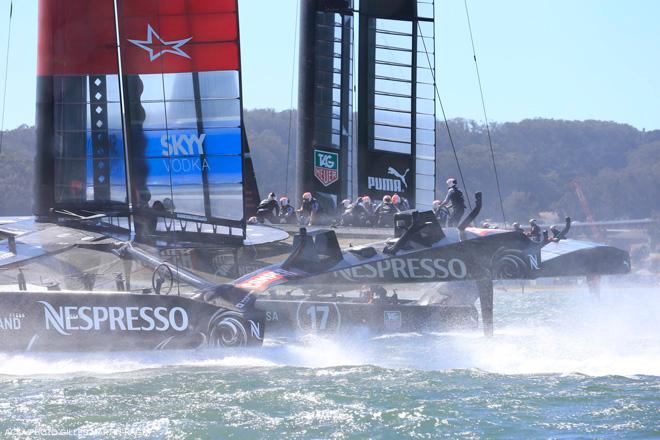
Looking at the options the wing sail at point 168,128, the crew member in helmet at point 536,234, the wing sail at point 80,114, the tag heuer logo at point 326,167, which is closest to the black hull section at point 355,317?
the wing sail at point 168,128

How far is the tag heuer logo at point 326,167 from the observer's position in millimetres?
14961

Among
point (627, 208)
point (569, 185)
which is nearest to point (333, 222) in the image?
point (627, 208)

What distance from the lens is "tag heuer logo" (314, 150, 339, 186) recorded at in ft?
49.1

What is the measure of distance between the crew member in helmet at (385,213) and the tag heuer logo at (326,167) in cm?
108

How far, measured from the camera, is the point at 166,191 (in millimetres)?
10648

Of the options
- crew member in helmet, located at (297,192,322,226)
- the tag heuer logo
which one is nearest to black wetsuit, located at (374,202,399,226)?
crew member in helmet, located at (297,192,322,226)

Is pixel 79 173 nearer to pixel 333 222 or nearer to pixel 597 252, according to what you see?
pixel 333 222

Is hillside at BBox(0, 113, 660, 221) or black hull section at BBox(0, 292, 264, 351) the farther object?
hillside at BBox(0, 113, 660, 221)

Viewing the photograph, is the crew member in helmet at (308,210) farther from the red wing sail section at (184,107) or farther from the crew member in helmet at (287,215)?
the red wing sail section at (184,107)

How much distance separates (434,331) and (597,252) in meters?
2.09

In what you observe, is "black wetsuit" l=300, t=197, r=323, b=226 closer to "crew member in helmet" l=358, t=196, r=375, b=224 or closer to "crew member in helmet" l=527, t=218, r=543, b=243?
"crew member in helmet" l=358, t=196, r=375, b=224

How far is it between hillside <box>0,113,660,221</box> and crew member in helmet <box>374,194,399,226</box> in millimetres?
38937

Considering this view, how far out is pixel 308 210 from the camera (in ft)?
46.2

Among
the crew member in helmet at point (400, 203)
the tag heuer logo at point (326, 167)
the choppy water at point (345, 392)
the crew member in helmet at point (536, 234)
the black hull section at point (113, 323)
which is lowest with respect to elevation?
the choppy water at point (345, 392)
